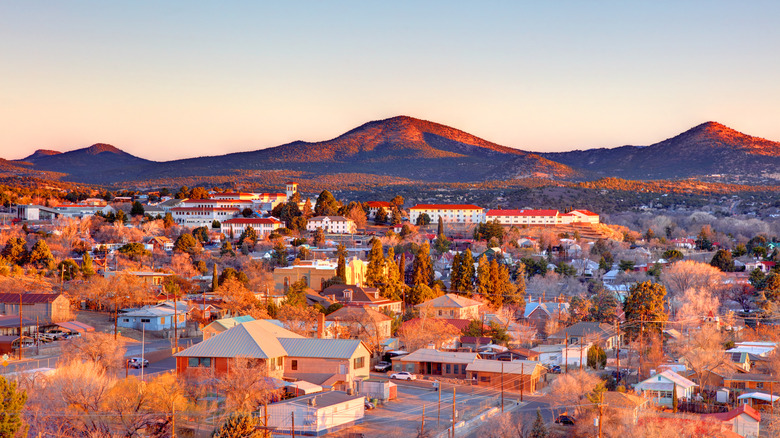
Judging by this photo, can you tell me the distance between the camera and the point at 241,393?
104 ft

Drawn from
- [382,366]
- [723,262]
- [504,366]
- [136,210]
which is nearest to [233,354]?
[382,366]

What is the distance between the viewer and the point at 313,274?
220ft

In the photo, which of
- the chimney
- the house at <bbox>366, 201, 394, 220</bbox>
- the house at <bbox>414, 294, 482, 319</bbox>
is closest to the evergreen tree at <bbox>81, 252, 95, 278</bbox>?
the chimney

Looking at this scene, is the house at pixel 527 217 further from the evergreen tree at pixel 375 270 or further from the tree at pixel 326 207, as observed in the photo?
the evergreen tree at pixel 375 270

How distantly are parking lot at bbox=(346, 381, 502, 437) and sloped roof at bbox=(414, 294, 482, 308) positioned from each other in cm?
1926

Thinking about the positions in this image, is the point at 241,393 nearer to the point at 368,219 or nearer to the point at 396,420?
the point at 396,420

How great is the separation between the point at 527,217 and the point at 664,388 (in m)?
73.8

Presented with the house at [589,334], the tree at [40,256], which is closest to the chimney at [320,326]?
the house at [589,334]

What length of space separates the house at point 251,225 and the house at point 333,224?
13.1 ft

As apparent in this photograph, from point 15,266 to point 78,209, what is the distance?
44.0m

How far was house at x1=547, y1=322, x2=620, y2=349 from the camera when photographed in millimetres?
52103

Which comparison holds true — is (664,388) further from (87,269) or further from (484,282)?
(87,269)

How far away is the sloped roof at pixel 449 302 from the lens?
196 ft

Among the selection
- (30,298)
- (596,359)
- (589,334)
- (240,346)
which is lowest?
(596,359)
